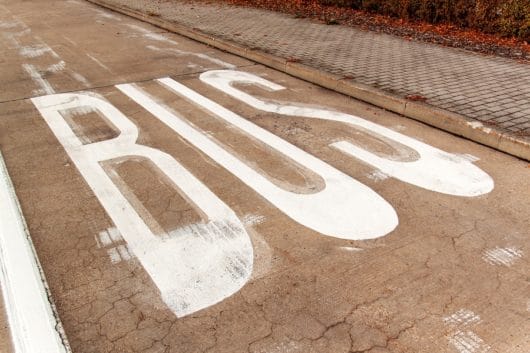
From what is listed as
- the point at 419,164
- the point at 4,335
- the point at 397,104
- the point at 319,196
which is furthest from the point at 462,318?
the point at 397,104

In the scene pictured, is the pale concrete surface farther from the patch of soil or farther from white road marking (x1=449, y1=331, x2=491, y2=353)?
the patch of soil

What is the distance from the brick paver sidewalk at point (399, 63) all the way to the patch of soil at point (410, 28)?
50 centimetres

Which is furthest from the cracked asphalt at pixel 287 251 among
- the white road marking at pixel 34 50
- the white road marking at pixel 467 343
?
the white road marking at pixel 34 50

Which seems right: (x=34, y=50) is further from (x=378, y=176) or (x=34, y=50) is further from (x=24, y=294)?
(x=378, y=176)

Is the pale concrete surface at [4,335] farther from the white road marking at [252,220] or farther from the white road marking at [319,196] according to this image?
the white road marking at [319,196]

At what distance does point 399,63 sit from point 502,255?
223 inches

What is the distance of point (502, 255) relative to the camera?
3.51m

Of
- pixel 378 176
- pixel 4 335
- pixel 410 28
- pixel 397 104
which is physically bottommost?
pixel 4 335

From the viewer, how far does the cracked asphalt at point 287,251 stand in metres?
2.82

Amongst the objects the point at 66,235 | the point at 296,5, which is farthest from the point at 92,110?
the point at 296,5

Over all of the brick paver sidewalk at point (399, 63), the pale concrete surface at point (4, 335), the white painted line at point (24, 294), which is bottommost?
the pale concrete surface at point (4, 335)

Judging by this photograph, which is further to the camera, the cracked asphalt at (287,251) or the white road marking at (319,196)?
the white road marking at (319,196)

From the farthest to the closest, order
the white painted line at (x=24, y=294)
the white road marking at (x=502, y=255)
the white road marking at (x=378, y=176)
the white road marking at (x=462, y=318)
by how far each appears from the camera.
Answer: the white road marking at (x=378, y=176) < the white road marking at (x=502, y=255) < the white road marking at (x=462, y=318) < the white painted line at (x=24, y=294)

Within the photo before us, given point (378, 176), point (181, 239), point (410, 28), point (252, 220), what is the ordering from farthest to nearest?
1. point (410, 28)
2. point (378, 176)
3. point (252, 220)
4. point (181, 239)
